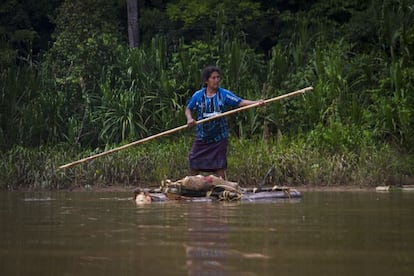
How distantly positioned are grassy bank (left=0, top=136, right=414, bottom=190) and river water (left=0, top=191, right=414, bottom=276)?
4.87 m

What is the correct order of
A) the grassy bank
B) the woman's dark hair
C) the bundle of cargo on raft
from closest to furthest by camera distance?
the bundle of cargo on raft < the woman's dark hair < the grassy bank

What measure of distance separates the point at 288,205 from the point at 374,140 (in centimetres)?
731

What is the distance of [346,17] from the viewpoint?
23.7 meters

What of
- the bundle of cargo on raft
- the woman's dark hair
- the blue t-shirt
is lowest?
the bundle of cargo on raft

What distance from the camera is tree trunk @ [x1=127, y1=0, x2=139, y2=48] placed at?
24609 millimetres

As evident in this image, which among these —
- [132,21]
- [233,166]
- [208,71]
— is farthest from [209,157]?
[132,21]

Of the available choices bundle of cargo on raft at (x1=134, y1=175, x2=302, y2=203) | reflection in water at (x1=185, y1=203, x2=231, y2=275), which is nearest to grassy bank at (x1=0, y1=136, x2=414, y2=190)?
bundle of cargo on raft at (x1=134, y1=175, x2=302, y2=203)

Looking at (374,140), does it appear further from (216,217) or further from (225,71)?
(216,217)

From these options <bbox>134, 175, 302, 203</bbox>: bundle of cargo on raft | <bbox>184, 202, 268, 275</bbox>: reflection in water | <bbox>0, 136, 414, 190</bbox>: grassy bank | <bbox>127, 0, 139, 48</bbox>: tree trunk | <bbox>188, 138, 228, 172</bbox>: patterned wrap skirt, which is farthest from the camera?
<bbox>127, 0, 139, 48</bbox>: tree trunk

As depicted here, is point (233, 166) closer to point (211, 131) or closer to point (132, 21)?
point (211, 131)

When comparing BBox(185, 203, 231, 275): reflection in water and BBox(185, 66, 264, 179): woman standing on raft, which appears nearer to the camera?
BBox(185, 203, 231, 275): reflection in water

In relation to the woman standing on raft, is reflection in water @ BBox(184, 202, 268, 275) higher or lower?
lower

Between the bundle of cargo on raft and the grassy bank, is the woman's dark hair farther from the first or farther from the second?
the grassy bank

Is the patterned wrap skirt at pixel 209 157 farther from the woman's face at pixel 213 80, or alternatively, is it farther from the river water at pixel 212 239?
the river water at pixel 212 239
